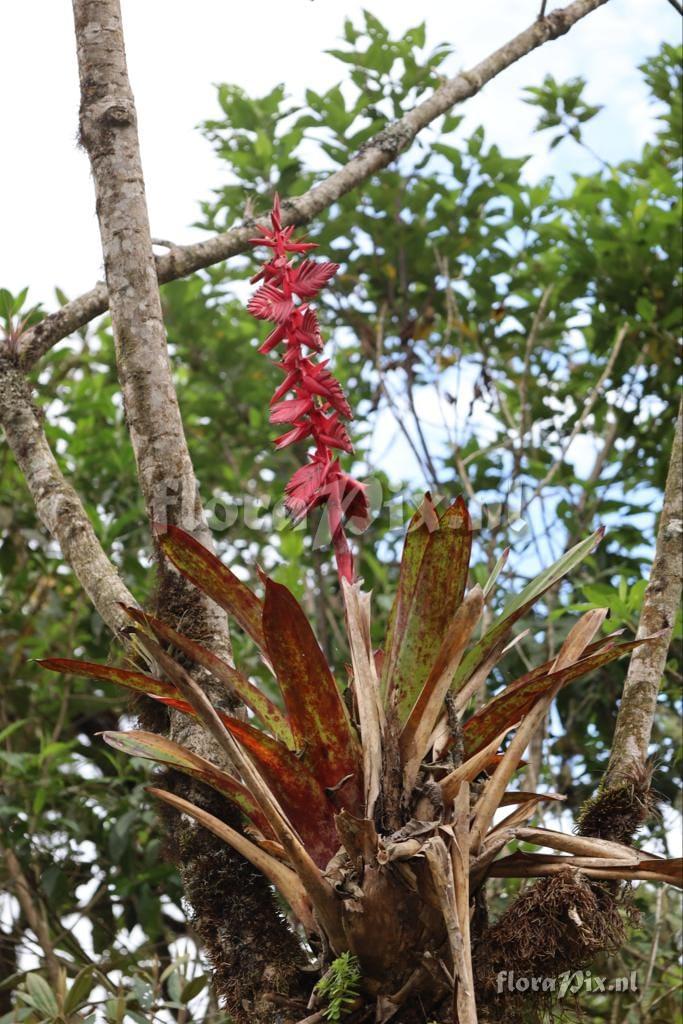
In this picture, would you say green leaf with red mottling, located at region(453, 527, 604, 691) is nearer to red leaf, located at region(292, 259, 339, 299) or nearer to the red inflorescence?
the red inflorescence

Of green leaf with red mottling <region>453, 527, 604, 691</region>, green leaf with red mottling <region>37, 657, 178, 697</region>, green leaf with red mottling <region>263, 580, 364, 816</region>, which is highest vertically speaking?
green leaf with red mottling <region>453, 527, 604, 691</region>

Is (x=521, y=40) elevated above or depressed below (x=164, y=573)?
above

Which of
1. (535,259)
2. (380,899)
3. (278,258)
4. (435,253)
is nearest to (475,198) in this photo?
(435,253)

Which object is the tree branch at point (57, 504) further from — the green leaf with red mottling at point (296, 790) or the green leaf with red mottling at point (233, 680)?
the green leaf with red mottling at point (296, 790)

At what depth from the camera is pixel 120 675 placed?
5.36 ft

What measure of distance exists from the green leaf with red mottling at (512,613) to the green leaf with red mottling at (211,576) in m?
0.32

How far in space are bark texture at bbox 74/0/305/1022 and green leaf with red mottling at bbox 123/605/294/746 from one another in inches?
2.6

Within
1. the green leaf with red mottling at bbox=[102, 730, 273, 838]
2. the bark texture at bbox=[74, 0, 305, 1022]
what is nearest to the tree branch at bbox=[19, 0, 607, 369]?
the bark texture at bbox=[74, 0, 305, 1022]

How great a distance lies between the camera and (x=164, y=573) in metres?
1.83

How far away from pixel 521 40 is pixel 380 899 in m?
2.11

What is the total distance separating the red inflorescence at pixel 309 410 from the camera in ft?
5.42

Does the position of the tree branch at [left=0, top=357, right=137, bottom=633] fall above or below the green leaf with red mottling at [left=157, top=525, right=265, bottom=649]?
above

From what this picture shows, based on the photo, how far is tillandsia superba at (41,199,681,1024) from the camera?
1.40m

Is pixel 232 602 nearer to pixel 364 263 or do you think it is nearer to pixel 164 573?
pixel 164 573
